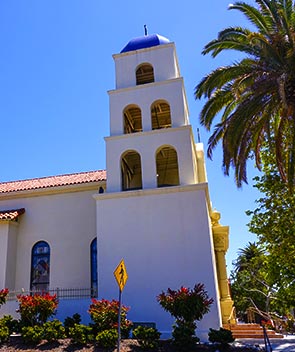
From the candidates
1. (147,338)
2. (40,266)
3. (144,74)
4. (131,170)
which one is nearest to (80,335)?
(147,338)

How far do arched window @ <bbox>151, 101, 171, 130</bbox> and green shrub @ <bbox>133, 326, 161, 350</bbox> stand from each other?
11.6 m

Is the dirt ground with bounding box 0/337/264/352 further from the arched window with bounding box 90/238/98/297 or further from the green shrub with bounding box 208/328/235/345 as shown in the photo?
the arched window with bounding box 90/238/98/297

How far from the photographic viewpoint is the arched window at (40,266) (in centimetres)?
1972

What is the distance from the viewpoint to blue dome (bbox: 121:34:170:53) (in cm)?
2083

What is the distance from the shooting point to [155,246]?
1636 centimetres

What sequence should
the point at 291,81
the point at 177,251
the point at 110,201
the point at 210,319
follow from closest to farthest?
1. the point at 291,81
2. the point at 210,319
3. the point at 177,251
4. the point at 110,201

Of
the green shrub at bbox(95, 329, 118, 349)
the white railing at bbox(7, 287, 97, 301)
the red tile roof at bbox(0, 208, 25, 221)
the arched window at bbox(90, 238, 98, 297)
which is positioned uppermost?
the red tile roof at bbox(0, 208, 25, 221)

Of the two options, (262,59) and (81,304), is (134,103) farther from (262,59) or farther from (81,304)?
(81,304)

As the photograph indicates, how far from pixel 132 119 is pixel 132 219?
7.32 metres

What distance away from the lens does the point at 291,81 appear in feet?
43.4

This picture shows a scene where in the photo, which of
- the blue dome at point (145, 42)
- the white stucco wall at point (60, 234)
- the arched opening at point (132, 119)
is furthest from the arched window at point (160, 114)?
the white stucco wall at point (60, 234)

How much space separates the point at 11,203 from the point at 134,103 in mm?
9551

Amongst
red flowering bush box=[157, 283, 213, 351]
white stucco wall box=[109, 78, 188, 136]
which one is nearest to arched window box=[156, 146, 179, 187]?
white stucco wall box=[109, 78, 188, 136]

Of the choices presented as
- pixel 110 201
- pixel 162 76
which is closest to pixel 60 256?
pixel 110 201
